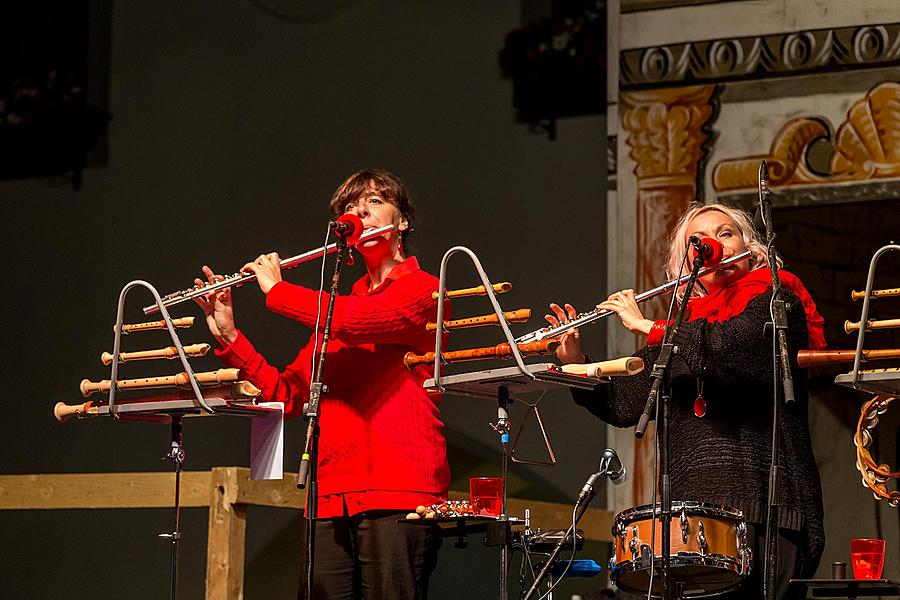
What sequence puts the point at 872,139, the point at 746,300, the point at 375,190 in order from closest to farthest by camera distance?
the point at 746,300 < the point at 375,190 < the point at 872,139

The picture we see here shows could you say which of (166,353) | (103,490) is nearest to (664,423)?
(166,353)

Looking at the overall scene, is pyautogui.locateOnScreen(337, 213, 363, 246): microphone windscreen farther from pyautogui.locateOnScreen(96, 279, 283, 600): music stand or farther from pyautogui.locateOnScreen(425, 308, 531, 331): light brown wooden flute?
pyautogui.locateOnScreen(96, 279, 283, 600): music stand

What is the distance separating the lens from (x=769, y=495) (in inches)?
115

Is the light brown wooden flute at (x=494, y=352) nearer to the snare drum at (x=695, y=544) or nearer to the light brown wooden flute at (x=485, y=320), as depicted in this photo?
the light brown wooden flute at (x=485, y=320)

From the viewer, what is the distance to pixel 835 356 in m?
3.01

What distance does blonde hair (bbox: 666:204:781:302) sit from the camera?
11.5 feet

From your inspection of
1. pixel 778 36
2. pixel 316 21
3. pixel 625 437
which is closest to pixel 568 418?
pixel 625 437

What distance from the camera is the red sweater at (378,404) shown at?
3420 mm

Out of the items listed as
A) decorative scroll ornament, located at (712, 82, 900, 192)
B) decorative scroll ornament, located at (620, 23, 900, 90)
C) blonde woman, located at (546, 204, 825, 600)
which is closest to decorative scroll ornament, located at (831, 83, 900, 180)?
decorative scroll ornament, located at (712, 82, 900, 192)

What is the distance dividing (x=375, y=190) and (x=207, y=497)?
1.36m

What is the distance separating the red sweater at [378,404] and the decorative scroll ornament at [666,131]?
2862mm

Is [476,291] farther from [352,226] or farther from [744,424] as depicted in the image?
[744,424]

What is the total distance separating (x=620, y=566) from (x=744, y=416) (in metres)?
0.46

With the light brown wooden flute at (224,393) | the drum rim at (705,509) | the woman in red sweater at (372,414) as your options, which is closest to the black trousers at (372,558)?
the woman in red sweater at (372,414)
